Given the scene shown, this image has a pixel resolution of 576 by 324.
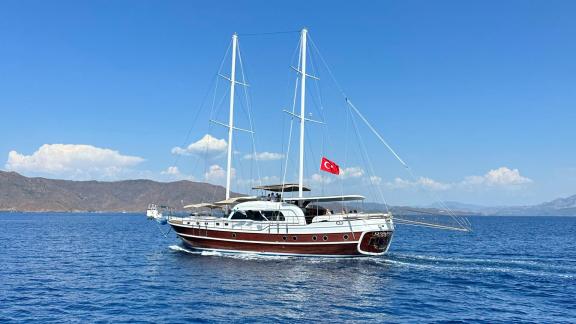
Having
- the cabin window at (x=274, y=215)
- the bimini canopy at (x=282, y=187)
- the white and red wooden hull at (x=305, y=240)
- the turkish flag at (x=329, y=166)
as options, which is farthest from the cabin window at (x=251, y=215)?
the turkish flag at (x=329, y=166)

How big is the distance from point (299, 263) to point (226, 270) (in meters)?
6.76

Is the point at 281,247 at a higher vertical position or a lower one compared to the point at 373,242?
lower

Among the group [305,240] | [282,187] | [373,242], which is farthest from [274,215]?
[373,242]

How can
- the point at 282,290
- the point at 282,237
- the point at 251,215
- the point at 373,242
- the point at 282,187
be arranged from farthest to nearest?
the point at 282,187 → the point at 251,215 → the point at 282,237 → the point at 373,242 → the point at 282,290

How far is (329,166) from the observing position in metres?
42.2

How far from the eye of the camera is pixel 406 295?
90.2 ft

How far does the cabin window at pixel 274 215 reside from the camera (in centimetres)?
4231

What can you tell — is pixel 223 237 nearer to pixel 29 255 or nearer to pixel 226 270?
pixel 226 270

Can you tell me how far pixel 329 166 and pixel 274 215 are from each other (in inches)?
270

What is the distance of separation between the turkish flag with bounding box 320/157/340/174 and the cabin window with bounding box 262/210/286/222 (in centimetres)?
586

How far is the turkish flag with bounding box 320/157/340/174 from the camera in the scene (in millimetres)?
42031

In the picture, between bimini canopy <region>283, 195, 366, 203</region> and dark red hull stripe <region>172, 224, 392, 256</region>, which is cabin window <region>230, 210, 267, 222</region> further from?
bimini canopy <region>283, 195, 366, 203</region>

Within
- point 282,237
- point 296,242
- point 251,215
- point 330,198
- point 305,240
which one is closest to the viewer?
point 305,240

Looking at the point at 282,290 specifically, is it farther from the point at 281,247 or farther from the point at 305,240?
the point at 281,247
